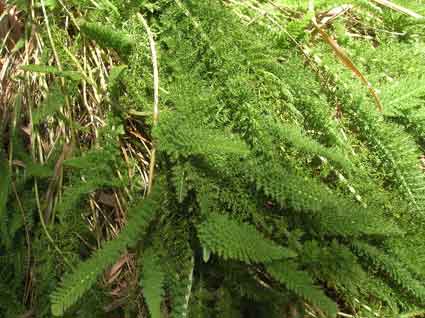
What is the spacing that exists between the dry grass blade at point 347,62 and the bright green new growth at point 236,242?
658 mm

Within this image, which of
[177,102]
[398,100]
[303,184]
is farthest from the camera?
[398,100]

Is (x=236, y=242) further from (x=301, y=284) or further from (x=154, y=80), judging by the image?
(x=154, y=80)

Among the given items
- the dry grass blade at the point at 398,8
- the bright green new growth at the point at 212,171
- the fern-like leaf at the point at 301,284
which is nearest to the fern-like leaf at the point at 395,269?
the bright green new growth at the point at 212,171

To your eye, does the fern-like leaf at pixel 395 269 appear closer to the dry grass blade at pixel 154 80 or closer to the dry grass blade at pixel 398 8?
the dry grass blade at pixel 154 80

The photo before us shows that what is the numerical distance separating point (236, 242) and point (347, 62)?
83 cm

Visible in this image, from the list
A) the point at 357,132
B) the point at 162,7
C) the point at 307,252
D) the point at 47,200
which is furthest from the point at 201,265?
the point at 162,7

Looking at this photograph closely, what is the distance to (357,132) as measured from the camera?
165 centimetres

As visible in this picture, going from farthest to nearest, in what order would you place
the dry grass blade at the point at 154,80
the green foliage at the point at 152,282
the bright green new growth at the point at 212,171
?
the dry grass blade at the point at 154,80 < the bright green new growth at the point at 212,171 < the green foliage at the point at 152,282

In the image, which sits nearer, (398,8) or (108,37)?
(108,37)

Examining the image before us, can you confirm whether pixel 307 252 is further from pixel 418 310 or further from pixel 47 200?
pixel 47 200

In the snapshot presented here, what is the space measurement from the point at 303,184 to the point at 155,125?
0.49 meters

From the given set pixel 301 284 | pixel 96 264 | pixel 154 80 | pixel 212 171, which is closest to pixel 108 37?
pixel 154 80

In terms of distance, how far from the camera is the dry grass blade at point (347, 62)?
1.57 meters

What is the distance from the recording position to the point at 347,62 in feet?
5.39
